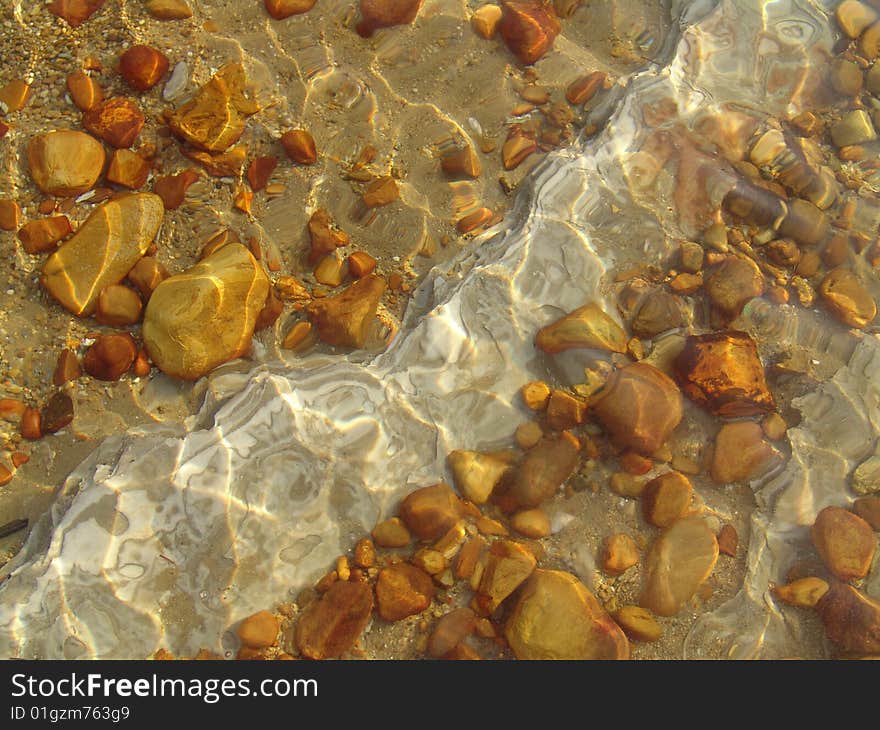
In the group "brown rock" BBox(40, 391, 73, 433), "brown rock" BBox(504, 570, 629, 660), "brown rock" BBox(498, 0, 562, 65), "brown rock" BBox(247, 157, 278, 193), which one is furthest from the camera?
"brown rock" BBox(498, 0, 562, 65)

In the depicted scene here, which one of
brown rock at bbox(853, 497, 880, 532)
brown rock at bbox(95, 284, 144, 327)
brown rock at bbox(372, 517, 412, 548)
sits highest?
brown rock at bbox(95, 284, 144, 327)

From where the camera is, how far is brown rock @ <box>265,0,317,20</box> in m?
3.81

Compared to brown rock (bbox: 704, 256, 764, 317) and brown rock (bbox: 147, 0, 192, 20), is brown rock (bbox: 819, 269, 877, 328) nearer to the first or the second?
brown rock (bbox: 704, 256, 764, 317)

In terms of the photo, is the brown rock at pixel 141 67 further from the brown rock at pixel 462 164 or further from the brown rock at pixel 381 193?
the brown rock at pixel 462 164

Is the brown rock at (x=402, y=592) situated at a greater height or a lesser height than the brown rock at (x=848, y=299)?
lesser

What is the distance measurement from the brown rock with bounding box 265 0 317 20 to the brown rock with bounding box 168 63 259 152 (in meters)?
0.44

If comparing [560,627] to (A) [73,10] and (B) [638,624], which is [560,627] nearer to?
(B) [638,624]

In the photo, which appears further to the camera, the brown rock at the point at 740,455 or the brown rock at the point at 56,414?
the brown rock at the point at 56,414

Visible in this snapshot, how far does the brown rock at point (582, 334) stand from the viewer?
305 cm

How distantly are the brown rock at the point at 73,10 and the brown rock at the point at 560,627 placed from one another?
141 inches

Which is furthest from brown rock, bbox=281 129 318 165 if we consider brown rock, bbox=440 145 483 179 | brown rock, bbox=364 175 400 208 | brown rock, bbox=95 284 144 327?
brown rock, bbox=95 284 144 327

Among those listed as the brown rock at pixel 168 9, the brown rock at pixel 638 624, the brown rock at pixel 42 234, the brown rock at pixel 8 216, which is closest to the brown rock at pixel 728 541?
the brown rock at pixel 638 624

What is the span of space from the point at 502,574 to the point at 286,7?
3162mm

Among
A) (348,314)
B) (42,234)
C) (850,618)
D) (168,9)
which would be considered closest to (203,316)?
(348,314)
